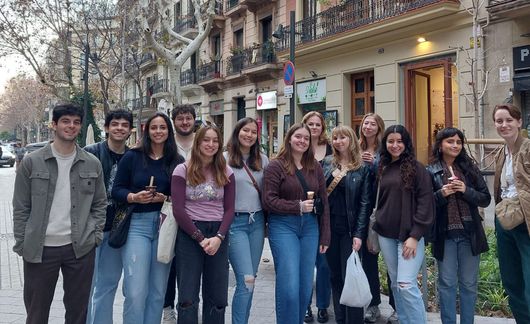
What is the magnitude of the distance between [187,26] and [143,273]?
1028 inches

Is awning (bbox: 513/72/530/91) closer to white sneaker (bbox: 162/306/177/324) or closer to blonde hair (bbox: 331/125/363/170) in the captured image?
blonde hair (bbox: 331/125/363/170)

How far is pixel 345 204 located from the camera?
4438mm

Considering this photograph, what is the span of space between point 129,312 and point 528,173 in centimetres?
346

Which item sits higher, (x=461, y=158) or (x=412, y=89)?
(x=412, y=89)

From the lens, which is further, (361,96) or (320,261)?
(361,96)

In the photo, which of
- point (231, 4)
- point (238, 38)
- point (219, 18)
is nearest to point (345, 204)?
point (238, 38)

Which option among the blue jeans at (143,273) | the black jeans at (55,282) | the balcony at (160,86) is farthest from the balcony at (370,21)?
the balcony at (160,86)

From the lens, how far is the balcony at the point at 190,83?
27938 mm

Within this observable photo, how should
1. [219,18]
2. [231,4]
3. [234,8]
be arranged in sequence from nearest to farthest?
[234,8] → [231,4] → [219,18]


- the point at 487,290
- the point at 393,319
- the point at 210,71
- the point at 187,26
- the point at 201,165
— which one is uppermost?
the point at 187,26

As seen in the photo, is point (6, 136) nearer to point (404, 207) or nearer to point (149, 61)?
point (149, 61)

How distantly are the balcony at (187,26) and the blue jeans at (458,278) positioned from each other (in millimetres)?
24764

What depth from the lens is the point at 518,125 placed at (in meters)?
3.88

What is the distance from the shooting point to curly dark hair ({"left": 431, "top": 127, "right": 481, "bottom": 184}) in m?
4.07
